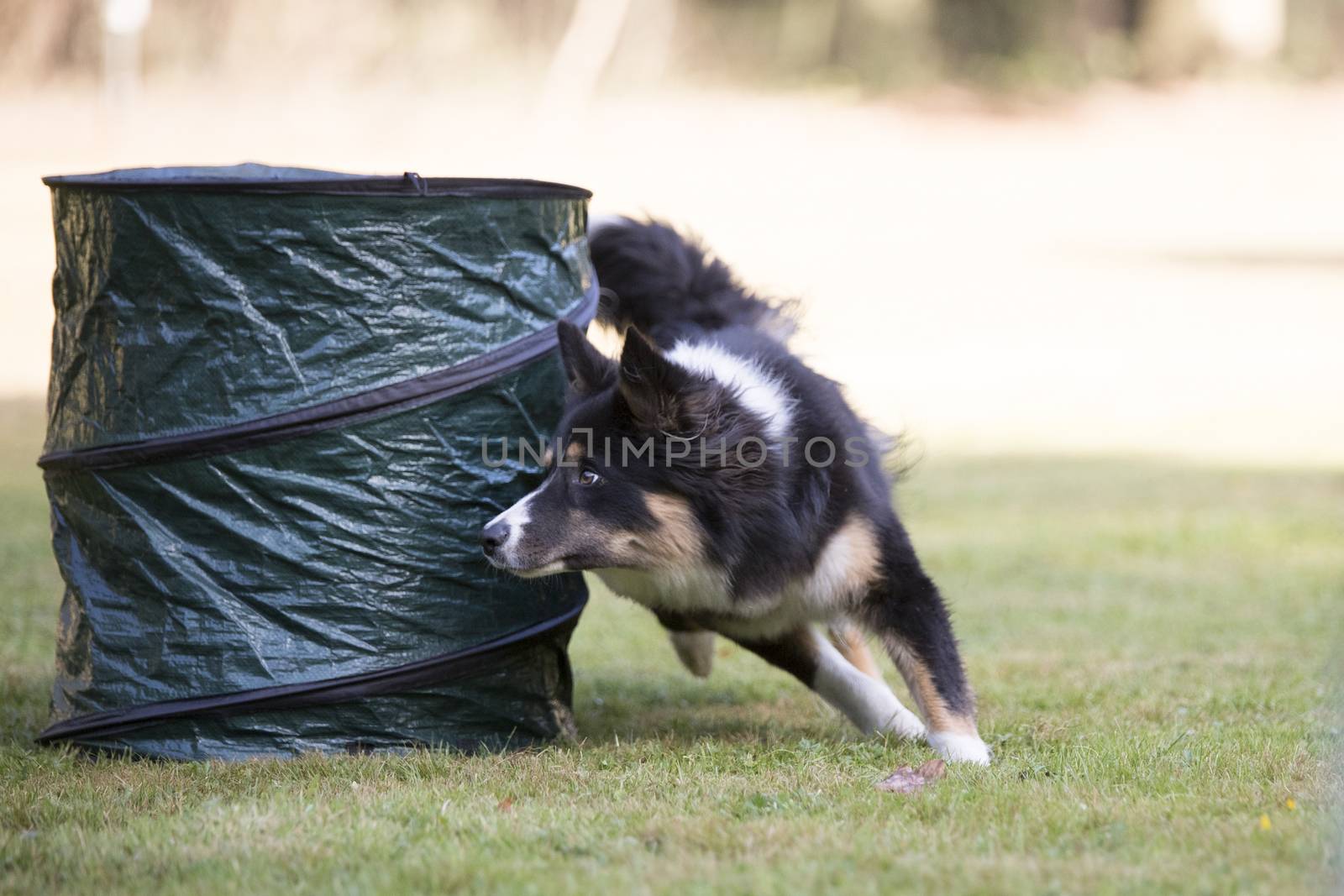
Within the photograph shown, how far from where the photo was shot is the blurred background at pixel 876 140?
20172 millimetres

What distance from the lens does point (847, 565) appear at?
15.7 ft

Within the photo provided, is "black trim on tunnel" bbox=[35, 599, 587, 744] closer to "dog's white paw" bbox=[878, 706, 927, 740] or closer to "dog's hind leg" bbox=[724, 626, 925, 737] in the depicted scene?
"dog's hind leg" bbox=[724, 626, 925, 737]

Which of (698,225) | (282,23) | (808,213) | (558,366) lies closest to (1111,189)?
(808,213)

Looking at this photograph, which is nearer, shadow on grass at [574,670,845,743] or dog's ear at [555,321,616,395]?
dog's ear at [555,321,616,395]

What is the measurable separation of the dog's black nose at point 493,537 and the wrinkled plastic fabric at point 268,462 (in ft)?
1.23

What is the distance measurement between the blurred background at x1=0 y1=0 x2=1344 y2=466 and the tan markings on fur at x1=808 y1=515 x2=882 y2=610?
11718mm

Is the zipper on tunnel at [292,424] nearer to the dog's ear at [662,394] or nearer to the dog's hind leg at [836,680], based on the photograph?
the dog's ear at [662,394]

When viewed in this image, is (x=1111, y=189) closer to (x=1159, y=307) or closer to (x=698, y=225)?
(x=1159, y=307)

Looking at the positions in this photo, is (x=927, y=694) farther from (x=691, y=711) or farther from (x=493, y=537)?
(x=493, y=537)

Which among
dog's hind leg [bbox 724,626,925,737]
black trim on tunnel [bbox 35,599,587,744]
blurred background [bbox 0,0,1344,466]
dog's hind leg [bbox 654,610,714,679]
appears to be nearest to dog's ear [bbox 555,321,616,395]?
Result: black trim on tunnel [bbox 35,599,587,744]

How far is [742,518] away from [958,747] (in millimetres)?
1040

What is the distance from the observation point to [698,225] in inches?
970

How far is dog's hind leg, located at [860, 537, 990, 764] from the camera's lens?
15.6 ft

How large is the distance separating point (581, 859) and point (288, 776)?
4.28 ft
